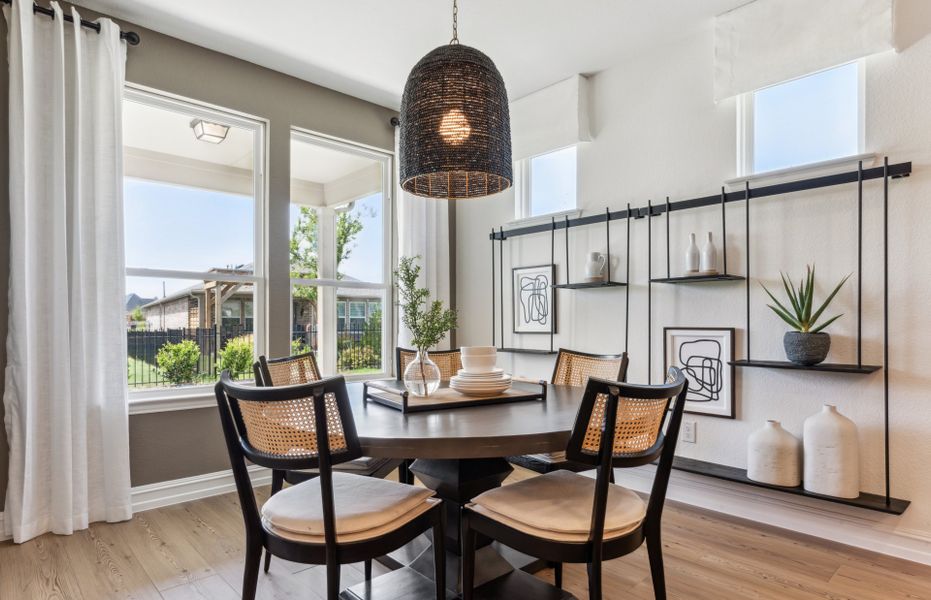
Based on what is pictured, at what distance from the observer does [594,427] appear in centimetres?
145

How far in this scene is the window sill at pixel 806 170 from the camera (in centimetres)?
245

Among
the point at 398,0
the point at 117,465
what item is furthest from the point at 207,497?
the point at 398,0

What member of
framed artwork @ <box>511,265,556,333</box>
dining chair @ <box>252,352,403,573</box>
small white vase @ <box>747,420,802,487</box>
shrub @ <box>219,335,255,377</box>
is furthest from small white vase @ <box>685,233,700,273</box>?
shrub @ <box>219,335,255,377</box>

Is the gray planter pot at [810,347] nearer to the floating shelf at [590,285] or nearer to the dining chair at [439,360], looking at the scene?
the floating shelf at [590,285]

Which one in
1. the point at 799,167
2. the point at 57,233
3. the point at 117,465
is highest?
the point at 799,167

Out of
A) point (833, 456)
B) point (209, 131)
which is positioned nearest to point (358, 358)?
point (209, 131)

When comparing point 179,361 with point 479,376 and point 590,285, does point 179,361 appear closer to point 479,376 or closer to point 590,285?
point 479,376

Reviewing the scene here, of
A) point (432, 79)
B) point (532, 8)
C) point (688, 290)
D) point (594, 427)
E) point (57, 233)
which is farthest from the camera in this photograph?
point (688, 290)

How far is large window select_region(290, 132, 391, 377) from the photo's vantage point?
3760 mm

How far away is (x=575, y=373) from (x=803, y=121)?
5.67 feet

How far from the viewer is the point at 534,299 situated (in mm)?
3908

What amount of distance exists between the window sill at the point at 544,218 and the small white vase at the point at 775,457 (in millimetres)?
1748

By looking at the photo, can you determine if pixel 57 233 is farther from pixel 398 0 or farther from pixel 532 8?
pixel 532 8

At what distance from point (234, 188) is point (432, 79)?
81.4 inches
